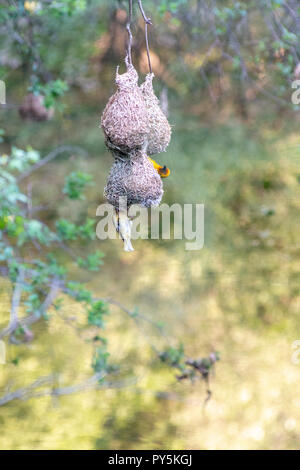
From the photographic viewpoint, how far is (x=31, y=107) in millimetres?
3445

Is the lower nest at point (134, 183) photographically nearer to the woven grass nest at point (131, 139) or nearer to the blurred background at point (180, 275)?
the woven grass nest at point (131, 139)

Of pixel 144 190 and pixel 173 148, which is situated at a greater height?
pixel 173 148

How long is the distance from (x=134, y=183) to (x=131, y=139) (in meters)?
0.13

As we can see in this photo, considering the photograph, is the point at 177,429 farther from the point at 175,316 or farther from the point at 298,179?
the point at 298,179

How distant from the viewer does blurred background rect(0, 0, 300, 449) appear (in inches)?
179

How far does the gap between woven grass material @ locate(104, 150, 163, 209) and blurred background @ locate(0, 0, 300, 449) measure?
2651 mm

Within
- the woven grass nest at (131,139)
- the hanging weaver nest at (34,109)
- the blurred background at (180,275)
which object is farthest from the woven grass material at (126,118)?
the blurred background at (180,275)

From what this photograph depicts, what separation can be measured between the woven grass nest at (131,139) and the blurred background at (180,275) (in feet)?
8.38

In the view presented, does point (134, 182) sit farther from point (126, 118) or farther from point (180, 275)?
point (180, 275)

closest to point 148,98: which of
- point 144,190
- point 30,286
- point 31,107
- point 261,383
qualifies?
point 144,190

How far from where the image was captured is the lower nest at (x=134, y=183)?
1.57 metres

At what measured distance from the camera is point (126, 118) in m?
1.50

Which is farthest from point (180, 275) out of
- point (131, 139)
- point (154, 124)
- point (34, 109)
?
point (131, 139)
